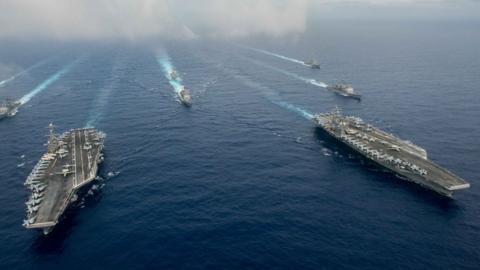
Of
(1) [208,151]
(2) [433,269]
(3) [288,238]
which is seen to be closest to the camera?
(2) [433,269]

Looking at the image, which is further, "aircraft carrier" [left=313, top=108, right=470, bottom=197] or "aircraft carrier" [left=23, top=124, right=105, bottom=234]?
"aircraft carrier" [left=313, top=108, right=470, bottom=197]

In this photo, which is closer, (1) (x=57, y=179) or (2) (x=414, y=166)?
(1) (x=57, y=179)

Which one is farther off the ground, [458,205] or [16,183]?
[458,205]

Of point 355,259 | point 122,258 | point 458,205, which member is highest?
point 458,205

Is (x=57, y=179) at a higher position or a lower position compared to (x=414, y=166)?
lower

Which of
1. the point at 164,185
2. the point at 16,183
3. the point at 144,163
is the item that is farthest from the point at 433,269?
the point at 16,183

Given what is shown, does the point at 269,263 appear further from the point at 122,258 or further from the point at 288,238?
the point at 122,258

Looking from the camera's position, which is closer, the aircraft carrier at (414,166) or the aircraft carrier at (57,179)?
the aircraft carrier at (57,179)

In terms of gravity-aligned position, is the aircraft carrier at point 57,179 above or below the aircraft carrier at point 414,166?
below
